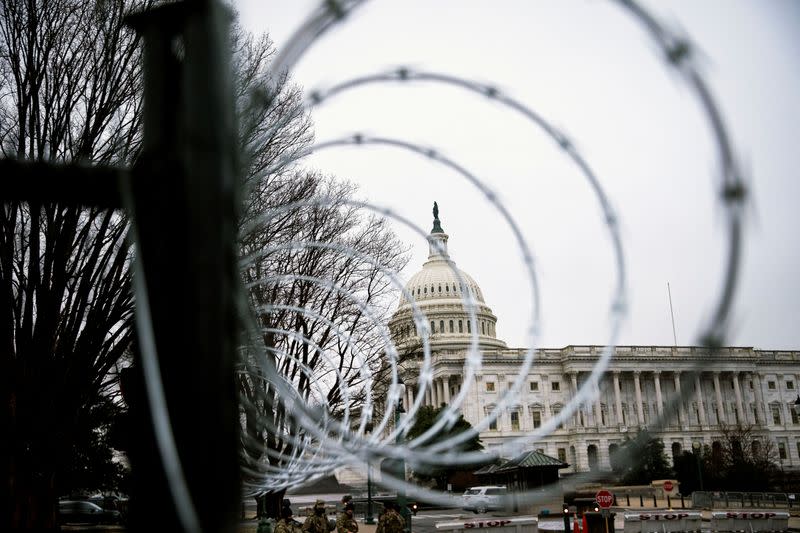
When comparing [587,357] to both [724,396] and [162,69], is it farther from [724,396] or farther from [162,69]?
[162,69]

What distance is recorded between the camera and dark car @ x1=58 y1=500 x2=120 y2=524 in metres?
47.2

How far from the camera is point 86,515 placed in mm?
47344

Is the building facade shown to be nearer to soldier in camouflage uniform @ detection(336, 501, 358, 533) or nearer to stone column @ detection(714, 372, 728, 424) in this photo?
stone column @ detection(714, 372, 728, 424)

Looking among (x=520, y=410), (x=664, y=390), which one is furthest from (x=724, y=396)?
(x=520, y=410)

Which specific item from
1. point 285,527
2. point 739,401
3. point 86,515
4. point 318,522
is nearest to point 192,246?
point 285,527

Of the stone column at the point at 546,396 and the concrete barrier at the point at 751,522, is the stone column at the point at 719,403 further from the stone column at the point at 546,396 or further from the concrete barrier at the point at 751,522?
the concrete barrier at the point at 751,522

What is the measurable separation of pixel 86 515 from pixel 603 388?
9352 cm

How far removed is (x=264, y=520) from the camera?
2758cm

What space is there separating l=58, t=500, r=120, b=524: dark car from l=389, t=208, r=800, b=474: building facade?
69196 millimetres

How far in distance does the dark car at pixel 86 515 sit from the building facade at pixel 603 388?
227ft

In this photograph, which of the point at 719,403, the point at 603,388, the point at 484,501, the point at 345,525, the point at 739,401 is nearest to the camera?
the point at 484,501

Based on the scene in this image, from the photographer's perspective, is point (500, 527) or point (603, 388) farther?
point (603, 388)

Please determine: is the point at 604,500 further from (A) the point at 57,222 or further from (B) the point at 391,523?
(A) the point at 57,222

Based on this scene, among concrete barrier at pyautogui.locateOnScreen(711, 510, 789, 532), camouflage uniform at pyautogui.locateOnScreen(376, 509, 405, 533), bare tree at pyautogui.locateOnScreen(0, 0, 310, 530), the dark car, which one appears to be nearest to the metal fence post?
bare tree at pyautogui.locateOnScreen(0, 0, 310, 530)
